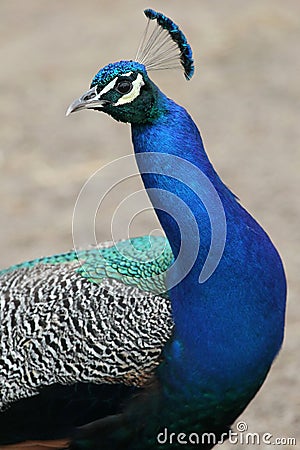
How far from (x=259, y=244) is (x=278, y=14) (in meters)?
4.02

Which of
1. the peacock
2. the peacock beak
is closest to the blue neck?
the peacock

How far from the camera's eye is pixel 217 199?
2385mm

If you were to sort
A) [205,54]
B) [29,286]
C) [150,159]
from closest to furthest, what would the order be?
[150,159], [29,286], [205,54]

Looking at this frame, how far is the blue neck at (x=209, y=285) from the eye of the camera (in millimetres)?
2357

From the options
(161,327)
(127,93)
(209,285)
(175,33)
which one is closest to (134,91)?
(127,93)

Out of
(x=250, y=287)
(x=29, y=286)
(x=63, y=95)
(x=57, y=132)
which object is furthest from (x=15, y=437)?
(x=63, y=95)

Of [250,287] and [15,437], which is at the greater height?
[250,287]

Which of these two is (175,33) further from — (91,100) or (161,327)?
(161,327)

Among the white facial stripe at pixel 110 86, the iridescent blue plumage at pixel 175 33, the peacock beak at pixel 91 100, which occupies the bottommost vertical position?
the peacock beak at pixel 91 100

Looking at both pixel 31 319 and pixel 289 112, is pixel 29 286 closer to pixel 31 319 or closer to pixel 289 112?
pixel 31 319

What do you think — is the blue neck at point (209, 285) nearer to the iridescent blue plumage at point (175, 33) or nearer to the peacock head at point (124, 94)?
the peacock head at point (124, 94)

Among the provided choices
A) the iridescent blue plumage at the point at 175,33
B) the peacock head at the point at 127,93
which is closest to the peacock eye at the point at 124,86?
the peacock head at the point at 127,93

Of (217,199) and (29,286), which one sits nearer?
(217,199)

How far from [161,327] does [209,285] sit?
19 centimetres
